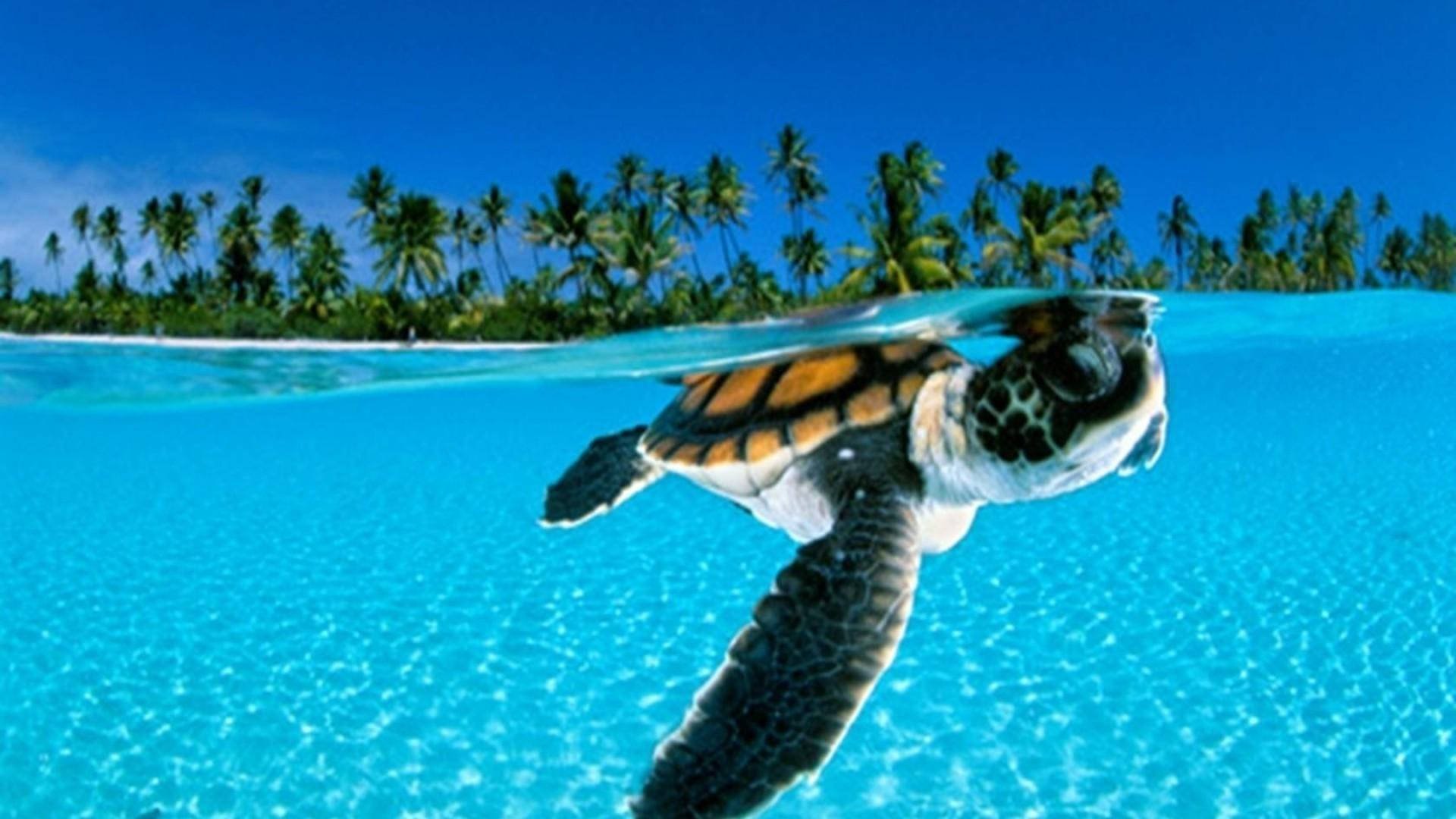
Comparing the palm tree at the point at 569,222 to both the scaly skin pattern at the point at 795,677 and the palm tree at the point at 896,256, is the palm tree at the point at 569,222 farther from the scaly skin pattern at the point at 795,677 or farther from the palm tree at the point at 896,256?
the scaly skin pattern at the point at 795,677

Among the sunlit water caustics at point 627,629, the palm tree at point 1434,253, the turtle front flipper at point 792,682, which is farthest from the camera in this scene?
the palm tree at point 1434,253

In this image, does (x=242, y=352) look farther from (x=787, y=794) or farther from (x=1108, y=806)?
(x=1108, y=806)

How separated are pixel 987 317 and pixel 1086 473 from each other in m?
5.77

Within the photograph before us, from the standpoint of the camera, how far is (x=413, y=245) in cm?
4872

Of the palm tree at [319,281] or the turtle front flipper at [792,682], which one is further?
the palm tree at [319,281]

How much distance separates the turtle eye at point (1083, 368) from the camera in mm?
3188

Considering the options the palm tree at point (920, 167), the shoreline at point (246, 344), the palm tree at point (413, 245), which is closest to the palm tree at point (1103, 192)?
the palm tree at point (920, 167)

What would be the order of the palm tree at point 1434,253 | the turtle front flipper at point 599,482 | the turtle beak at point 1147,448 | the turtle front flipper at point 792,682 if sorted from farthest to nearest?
the palm tree at point 1434,253 < the turtle front flipper at point 599,482 < the turtle beak at point 1147,448 < the turtle front flipper at point 792,682

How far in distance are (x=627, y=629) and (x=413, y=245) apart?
144 ft

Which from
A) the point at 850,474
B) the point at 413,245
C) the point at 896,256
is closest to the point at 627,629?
the point at 850,474

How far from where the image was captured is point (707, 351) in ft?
36.2

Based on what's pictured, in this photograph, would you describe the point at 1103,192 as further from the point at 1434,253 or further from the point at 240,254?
the point at 240,254

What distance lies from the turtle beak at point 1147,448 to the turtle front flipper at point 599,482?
2338 mm

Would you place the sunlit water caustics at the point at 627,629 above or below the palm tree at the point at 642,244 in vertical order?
below
